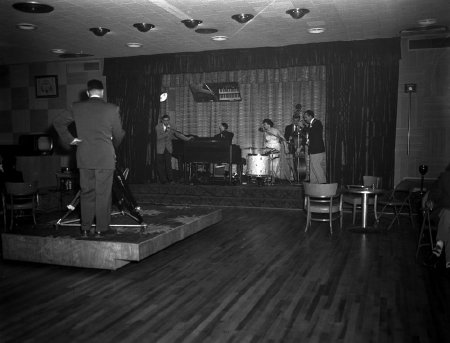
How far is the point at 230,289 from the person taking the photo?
13.7ft

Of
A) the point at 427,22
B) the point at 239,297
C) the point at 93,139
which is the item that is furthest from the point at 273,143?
the point at 239,297

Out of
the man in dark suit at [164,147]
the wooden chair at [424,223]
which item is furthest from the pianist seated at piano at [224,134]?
the wooden chair at [424,223]

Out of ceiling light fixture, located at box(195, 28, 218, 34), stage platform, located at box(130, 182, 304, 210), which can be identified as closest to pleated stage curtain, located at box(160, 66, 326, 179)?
stage platform, located at box(130, 182, 304, 210)

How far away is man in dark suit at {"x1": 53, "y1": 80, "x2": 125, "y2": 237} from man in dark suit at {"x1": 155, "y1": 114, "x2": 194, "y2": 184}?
18.8 feet

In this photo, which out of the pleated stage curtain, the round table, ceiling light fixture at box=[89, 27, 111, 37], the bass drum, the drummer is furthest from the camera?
the pleated stage curtain

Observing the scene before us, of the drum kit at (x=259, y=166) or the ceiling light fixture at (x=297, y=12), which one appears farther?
the drum kit at (x=259, y=166)

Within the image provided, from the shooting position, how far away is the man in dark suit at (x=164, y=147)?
10625mm

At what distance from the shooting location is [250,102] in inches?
472

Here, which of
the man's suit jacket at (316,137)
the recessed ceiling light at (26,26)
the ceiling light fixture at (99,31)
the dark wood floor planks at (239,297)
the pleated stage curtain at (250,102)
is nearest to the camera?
→ the dark wood floor planks at (239,297)

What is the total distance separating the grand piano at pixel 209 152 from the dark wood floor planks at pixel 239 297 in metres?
4.57

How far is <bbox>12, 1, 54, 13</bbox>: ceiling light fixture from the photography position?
260 inches

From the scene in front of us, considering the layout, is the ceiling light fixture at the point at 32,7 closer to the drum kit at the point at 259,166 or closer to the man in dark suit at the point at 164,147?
the man in dark suit at the point at 164,147

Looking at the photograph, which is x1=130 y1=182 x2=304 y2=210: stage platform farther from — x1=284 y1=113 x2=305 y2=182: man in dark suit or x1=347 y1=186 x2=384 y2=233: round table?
x1=347 y1=186 x2=384 y2=233: round table

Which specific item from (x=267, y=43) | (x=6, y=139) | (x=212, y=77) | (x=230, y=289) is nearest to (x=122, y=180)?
(x=230, y=289)
